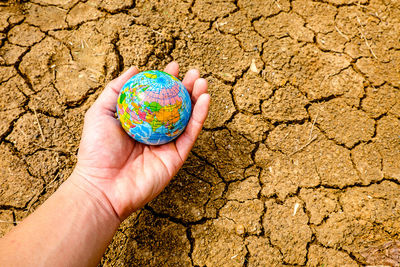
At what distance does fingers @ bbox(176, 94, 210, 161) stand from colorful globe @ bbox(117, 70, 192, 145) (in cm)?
9

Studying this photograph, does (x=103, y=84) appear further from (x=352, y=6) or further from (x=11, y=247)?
(x=352, y=6)

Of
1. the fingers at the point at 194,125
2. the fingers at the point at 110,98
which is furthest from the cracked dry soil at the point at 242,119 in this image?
the fingers at the point at 110,98

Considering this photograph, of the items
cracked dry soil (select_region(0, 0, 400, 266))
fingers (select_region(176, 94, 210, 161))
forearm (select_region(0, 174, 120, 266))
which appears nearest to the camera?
forearm (select_region(0, 174, 120, 266))

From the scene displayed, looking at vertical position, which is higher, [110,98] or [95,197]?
[110,98]

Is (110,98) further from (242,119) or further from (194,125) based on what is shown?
(242,119)

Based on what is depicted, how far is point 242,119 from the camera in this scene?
251 cm

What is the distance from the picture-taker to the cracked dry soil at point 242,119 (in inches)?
83.8

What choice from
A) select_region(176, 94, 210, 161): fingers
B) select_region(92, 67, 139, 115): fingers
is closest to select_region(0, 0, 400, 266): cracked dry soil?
select_region(176, 94, 210, 161): fingers

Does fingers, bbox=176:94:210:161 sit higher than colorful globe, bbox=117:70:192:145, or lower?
lower

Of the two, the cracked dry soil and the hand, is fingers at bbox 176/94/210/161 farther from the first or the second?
the cracked dry soil

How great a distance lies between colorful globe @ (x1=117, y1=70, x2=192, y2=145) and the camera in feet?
5.68

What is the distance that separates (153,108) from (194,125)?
0.35m

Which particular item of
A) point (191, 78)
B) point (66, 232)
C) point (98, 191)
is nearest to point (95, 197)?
point (98, 191)

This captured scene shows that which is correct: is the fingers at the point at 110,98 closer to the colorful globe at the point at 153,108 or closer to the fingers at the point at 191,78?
the colorful globe at the point at 153,108
